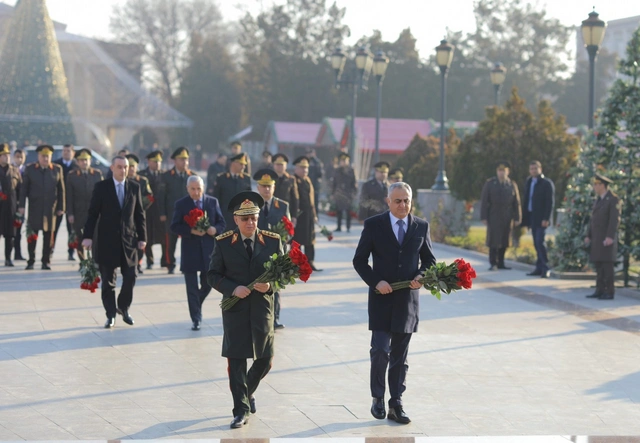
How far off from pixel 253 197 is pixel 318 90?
65.2 m

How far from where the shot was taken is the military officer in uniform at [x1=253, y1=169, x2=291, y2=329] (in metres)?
11.5

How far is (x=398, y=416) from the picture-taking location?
26.1 ft

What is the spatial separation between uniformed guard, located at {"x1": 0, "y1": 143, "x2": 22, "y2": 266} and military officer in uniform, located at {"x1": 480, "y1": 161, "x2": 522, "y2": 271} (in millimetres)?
7528

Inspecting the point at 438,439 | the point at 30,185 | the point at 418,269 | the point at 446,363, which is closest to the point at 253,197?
the point at 418,269

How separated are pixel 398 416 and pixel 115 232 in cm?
484

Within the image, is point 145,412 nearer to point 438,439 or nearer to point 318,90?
point 438,439

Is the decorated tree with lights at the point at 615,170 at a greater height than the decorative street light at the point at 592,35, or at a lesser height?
lesser

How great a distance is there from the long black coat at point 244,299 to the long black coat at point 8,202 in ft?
34.3

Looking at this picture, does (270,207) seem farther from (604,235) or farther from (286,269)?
(604,235)

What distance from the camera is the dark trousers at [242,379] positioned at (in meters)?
7.72

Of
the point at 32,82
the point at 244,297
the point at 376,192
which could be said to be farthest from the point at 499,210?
the point at 32,82

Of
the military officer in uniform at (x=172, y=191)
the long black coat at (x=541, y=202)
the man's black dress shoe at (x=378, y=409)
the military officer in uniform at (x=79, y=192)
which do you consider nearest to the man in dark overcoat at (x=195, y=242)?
the man's black dress shoe at (x=378, y=409)

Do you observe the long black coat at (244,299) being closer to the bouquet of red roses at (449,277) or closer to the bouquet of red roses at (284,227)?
the bouquet of red roses at (449,277)

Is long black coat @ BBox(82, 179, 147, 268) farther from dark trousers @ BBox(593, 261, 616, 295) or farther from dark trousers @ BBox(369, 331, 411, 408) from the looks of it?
dark trousers @ BBox(593, 261, 616, 295)
